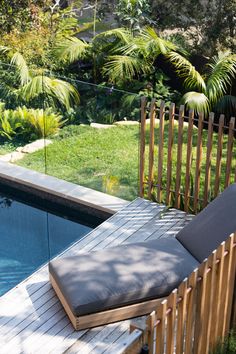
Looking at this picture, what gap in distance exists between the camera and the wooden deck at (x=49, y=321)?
448 cm

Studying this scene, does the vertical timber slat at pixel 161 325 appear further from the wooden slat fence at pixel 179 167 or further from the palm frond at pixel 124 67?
the palm frond at pixel 124 67

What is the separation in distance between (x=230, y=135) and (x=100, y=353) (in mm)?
2597

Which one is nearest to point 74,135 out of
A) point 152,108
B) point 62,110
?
point 62,110

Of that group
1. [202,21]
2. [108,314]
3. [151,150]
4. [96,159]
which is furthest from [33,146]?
[202,21]

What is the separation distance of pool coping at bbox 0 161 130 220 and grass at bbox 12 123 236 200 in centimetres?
11

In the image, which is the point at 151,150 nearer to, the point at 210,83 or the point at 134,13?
the point at 210,83

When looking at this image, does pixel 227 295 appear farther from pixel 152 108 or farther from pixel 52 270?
pixel 152 108

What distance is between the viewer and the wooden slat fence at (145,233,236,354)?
356cm

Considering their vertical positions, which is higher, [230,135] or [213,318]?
[230,135]

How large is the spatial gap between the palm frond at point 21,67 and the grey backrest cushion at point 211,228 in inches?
167

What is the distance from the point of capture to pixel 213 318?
13.2 ft

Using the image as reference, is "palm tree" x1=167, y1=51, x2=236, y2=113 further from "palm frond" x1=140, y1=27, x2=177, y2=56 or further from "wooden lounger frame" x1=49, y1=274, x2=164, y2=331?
"wooden lounger frame" x1=49, y1=274, x2=164, y2=331

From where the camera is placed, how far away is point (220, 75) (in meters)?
10.2

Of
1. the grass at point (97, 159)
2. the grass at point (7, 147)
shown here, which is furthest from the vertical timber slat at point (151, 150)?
the grass at point (7, 147)
